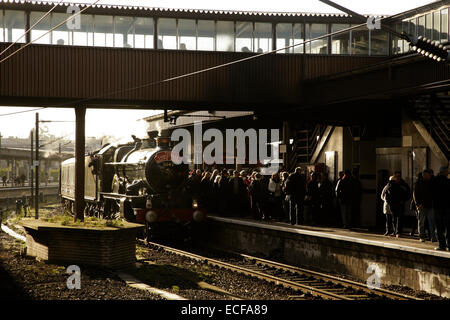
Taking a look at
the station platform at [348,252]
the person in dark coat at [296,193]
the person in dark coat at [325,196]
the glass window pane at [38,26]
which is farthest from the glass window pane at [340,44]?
the glass window pane at [38,26]


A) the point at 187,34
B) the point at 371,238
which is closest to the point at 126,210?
the point at 187,34

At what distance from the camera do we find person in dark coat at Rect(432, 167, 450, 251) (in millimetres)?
12773

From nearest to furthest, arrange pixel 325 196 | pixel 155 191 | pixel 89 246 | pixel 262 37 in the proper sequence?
1. pixel 89 246
2. pixel 325 196
3. pixel 155 191
4. pixel 262 37

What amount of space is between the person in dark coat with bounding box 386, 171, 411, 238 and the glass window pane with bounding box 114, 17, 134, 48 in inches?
467

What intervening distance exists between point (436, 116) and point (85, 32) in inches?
505

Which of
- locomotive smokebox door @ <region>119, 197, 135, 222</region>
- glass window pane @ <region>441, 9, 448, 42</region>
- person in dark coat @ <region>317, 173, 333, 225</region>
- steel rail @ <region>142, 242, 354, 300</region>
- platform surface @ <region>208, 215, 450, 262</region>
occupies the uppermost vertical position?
glass window pane @ <region>441, 9, 448, 42</region>

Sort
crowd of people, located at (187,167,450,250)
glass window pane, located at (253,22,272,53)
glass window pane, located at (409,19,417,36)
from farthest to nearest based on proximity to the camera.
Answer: glass window pane, located at (253,22,272,53)
glass window pane, located at (409,19,417,36)
crowd of people, located at (187,167,450,250)

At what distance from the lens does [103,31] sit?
928 inches

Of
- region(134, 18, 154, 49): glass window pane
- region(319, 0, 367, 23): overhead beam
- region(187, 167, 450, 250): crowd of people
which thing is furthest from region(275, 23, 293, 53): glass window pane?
region(319, 0, 367, 23): overhead beam

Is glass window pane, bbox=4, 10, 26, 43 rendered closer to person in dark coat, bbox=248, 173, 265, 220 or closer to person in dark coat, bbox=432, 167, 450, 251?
person in dark coat, bbox=248, 173, 265, 220

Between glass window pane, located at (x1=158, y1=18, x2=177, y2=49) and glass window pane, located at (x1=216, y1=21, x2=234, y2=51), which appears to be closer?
glass window pane, located at (x1=158, y1=18, x2=177, y2=49)

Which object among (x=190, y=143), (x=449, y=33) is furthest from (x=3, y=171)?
(x=449, y=33)

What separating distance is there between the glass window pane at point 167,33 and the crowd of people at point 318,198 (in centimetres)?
488

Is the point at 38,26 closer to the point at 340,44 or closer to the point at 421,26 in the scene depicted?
the point at 340,44
